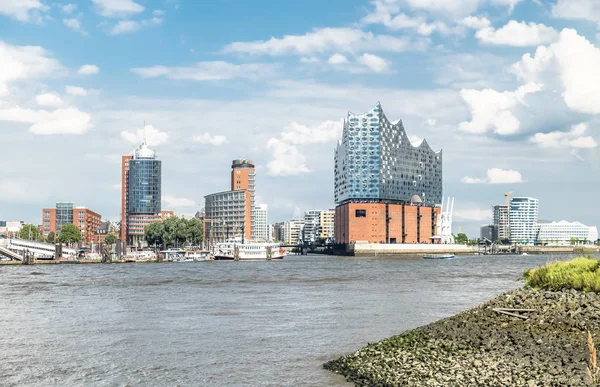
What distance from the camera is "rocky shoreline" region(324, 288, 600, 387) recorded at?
787 inches

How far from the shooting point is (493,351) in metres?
22.8

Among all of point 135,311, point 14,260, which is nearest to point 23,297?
point 135,311

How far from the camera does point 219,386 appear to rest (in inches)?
989

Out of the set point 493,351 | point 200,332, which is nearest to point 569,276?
point 493,351

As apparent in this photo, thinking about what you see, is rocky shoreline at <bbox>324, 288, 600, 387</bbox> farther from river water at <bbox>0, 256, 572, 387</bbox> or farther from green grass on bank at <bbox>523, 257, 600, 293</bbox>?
green grass on bank at <bbox>523, 257, 600, 293</bbox>

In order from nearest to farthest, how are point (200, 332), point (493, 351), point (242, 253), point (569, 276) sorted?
point (493, 351) < point (569, 276) < point (200, 332) < point (242, 253)

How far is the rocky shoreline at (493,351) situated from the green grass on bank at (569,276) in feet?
7.71

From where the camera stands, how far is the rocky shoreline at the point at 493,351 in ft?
65.6

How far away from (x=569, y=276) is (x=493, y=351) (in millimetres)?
13572

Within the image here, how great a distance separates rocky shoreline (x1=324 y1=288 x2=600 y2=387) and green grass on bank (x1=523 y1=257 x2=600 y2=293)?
2349mm

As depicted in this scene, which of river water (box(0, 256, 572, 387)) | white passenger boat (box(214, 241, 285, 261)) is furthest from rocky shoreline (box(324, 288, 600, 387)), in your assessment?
white passenger boat (box(214, 241, 285, 261))

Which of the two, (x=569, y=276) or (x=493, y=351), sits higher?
(x=569, y=276)

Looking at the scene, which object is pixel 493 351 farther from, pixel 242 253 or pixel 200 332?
pixel 242 253

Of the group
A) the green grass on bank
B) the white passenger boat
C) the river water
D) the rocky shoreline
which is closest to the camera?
the rocky shoreline
